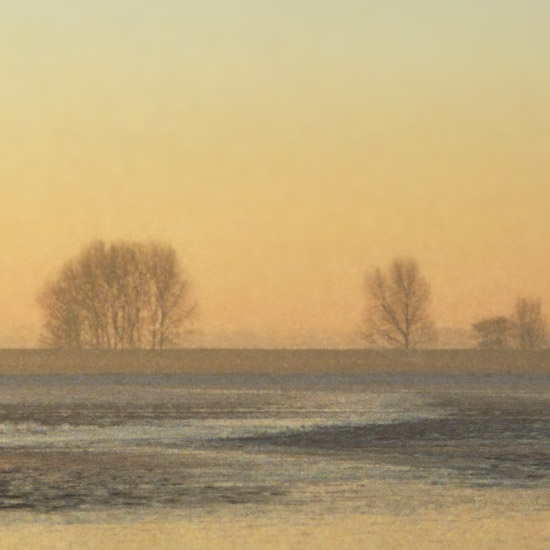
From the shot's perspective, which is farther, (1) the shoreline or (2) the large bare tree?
(2) the large bare tree

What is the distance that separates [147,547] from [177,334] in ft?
349

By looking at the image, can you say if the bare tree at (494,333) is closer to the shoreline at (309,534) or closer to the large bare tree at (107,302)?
the large bare tree at (107,302)

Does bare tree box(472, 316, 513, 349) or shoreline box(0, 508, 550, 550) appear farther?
bare tree box(472, 316, 513, 349)

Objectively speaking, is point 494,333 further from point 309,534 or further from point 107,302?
point 309,534

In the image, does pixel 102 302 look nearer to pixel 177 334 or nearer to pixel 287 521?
pixel 177 334

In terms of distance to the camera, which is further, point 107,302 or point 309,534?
point 107,302

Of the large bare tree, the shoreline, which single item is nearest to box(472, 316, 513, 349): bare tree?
the large bare tree

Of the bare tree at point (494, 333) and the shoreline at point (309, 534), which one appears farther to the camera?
the bare tree at point (494, 333)

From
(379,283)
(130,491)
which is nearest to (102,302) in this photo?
(379,283)

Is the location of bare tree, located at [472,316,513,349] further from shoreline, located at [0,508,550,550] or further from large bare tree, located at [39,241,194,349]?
shoreline, located at [0,508,550,550]

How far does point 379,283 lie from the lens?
134m

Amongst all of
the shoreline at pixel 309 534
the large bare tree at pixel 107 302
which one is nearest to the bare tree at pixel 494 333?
the large bare tree at pixel 107 302

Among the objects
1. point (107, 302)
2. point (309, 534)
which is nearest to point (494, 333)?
point (107, 302)

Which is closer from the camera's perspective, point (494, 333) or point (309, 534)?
point (309, 534)
